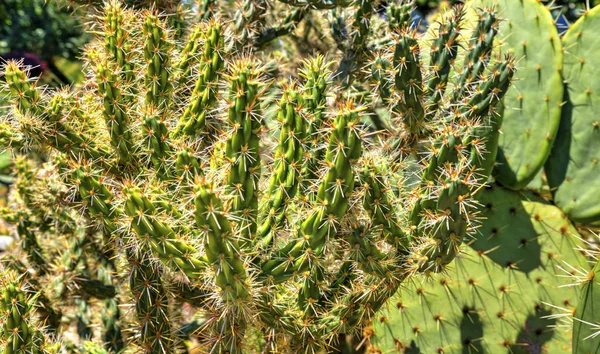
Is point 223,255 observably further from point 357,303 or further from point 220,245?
point 357,303

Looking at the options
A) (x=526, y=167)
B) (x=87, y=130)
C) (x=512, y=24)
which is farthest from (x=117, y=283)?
(x=512, y=24)

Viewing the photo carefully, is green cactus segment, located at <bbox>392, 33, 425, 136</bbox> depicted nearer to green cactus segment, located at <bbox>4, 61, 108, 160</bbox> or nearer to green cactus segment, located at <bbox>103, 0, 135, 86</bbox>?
green cactus segment, located at <bbox>103, 0, 135, 86</bbox>

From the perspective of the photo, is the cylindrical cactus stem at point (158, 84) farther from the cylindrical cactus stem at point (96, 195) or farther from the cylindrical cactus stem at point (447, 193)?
the cylindrical cactus stem at point (447, 193)

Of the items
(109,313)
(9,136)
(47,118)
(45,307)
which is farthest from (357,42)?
(45,307)

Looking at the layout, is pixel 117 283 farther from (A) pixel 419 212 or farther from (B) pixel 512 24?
(B) pixel 512 24

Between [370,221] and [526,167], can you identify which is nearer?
[370,221]

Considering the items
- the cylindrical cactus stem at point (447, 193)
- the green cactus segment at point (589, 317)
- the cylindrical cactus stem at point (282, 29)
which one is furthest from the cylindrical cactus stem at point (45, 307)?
the green cactus segment at point (589, 317)

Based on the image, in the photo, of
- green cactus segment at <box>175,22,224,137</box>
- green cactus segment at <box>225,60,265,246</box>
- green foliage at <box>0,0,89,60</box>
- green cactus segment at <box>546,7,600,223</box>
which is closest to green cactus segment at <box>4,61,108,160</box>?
green cactus segment at <box>175,22,224,137</box>
